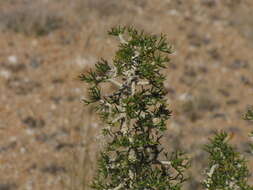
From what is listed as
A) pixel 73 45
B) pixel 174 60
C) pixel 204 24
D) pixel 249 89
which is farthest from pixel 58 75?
pixel 204 24

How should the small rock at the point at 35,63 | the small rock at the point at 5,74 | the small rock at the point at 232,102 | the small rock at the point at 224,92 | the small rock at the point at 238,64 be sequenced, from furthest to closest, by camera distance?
the small rock at the point at 238,64 → the small rock at the point at 224,92 → the small rock at the point at 232,102 → the small rock at the point at 35,63 → the small rock at the point at 5,74

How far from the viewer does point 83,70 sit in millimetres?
12234

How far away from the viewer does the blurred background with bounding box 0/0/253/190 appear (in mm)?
9552

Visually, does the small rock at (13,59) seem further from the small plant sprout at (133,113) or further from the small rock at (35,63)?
the small plant sprout at (133,113)

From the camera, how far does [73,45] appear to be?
1345 cm

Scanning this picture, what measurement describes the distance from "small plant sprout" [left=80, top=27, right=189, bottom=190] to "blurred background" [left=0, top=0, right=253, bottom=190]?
20.2ft

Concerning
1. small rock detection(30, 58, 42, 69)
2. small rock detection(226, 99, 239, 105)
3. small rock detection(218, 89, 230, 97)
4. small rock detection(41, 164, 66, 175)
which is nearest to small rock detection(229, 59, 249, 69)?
small rock detection(218, 89, 230, 97)

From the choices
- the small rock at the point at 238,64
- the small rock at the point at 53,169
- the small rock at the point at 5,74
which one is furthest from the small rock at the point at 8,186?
the small rock at the point at 238,64

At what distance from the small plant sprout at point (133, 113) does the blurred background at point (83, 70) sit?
615 cm

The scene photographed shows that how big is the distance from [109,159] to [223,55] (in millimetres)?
13251

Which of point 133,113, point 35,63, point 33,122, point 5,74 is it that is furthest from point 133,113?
point 35,63

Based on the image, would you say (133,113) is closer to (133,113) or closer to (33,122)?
(133,113)

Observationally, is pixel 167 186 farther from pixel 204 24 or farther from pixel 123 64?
pixel 204 24

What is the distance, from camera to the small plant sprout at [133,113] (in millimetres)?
1741
